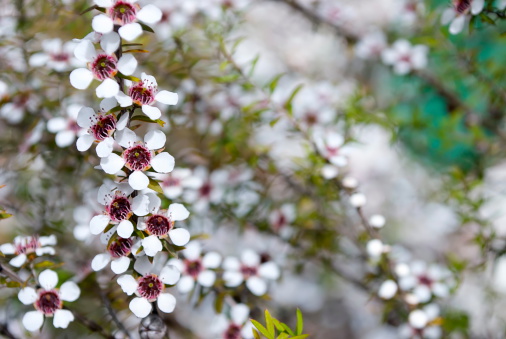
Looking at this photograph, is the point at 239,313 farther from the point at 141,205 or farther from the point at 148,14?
the point at 148,14

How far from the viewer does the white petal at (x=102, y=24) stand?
1.95 feet

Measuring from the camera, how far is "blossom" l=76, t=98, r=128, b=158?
1.95ft

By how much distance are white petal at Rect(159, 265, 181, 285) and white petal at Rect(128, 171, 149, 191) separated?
13 cm

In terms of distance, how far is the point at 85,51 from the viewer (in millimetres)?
628

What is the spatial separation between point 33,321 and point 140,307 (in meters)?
0.17

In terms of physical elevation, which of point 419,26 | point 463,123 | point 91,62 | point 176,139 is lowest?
point 176,139

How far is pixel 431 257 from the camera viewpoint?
5.41ft

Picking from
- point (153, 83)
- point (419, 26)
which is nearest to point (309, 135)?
point (153, 83)

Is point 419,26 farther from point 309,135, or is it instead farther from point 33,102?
point 33,102

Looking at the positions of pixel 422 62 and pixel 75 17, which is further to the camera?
Answer: pixel 422 62

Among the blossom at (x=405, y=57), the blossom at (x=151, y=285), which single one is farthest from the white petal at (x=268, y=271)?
the blossom at (x=405, y=57)

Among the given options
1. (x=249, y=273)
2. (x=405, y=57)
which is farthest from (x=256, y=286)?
(x=405, y=57)

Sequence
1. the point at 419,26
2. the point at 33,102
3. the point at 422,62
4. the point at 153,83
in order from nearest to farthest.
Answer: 1. the point at 153,83
2. the point at 33,102
3. the point at 422,62
4. the point at 419,26

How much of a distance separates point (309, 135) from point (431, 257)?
0.86m
